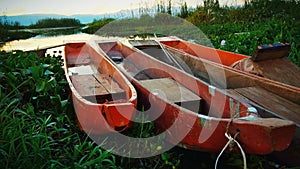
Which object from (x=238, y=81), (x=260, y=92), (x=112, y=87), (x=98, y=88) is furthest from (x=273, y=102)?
(x=98, y=88)

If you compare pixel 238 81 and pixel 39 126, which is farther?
pixel 238 81

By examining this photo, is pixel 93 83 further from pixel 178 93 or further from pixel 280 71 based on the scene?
pixel 280 71

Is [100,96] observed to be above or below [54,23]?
below

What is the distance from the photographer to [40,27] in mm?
8492

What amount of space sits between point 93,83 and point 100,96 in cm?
37

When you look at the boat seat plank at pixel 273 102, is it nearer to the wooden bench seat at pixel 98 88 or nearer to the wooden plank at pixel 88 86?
the wooden bench seat at pixel 98 88

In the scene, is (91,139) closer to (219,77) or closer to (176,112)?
(176,112)

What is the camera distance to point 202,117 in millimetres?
1865

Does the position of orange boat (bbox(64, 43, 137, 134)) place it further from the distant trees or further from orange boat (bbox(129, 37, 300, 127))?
the distant trees

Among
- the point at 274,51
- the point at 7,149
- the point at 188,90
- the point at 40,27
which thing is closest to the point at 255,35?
the point at 274,51

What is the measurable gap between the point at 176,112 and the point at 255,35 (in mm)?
3770

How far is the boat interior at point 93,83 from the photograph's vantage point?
2668 mm

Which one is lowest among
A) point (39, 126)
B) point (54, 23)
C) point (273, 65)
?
point (39, 126)

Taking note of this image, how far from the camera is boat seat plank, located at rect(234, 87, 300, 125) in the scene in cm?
212
